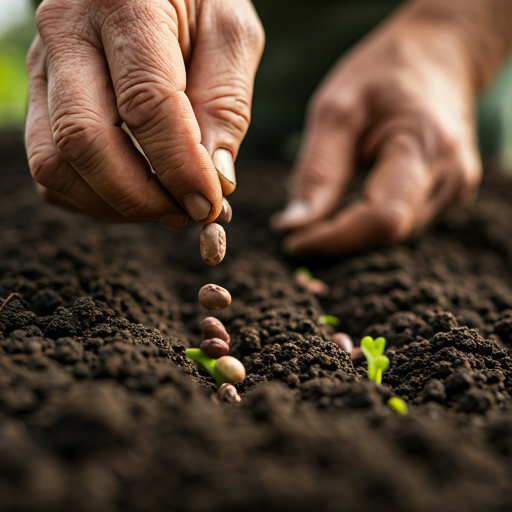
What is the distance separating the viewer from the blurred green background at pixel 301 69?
365 cm

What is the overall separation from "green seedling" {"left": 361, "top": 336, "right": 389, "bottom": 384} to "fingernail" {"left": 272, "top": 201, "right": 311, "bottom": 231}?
996 millimetres

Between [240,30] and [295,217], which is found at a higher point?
[240,30]

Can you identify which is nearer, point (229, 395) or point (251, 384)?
point (229, 395)

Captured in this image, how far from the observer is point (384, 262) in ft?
6.47

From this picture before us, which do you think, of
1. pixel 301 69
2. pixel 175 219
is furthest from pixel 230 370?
pixel 301 69

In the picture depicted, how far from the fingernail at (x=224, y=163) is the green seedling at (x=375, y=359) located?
57cm

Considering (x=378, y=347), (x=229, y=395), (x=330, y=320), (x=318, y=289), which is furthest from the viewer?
(x=318, y=289)

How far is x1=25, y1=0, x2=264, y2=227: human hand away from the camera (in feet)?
3.43

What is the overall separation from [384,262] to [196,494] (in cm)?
151

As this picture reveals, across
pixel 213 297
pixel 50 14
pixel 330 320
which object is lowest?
pixel 330 320

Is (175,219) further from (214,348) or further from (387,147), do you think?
(387,147)

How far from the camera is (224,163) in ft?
3.87

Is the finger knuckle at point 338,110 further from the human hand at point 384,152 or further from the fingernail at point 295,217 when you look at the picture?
the fingernail at point 295,217

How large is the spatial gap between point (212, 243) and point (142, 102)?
0.37 meters
